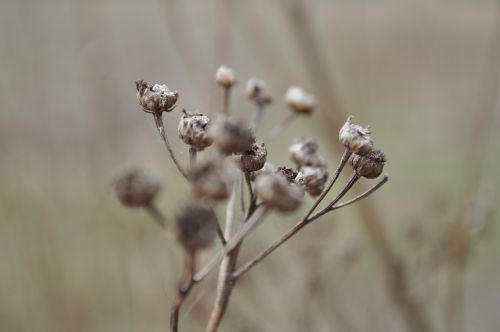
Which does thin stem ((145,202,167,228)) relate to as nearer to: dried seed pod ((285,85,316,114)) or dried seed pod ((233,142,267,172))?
dried seed pod ((233,142,267,172))

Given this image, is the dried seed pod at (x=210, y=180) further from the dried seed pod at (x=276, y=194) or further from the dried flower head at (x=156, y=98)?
the dried flower head at (x=156, y=98)

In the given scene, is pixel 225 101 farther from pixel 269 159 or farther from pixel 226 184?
pixel 269 159

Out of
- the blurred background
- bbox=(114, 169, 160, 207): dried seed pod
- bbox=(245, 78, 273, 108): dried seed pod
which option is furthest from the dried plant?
bbox=(245, 78, 273, 108): dried seed pod

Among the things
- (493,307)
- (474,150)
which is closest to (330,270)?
(474,150)

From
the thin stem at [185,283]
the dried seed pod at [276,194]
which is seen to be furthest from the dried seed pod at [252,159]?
the thin stem at [185,283]

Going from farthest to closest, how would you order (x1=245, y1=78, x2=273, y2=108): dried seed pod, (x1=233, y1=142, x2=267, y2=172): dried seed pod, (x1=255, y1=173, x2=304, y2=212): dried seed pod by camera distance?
(x1=245, y1=78, x2=273, y2=108): dried seed pod < (x1=233, y1=142, x2=267, y2=172): dried seed pod < (x1=255, y1=173, x2=304, y2=212): dried seed pod

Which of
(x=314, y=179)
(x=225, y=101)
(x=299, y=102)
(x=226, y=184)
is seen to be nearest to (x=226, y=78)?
(x=225, y=101)
